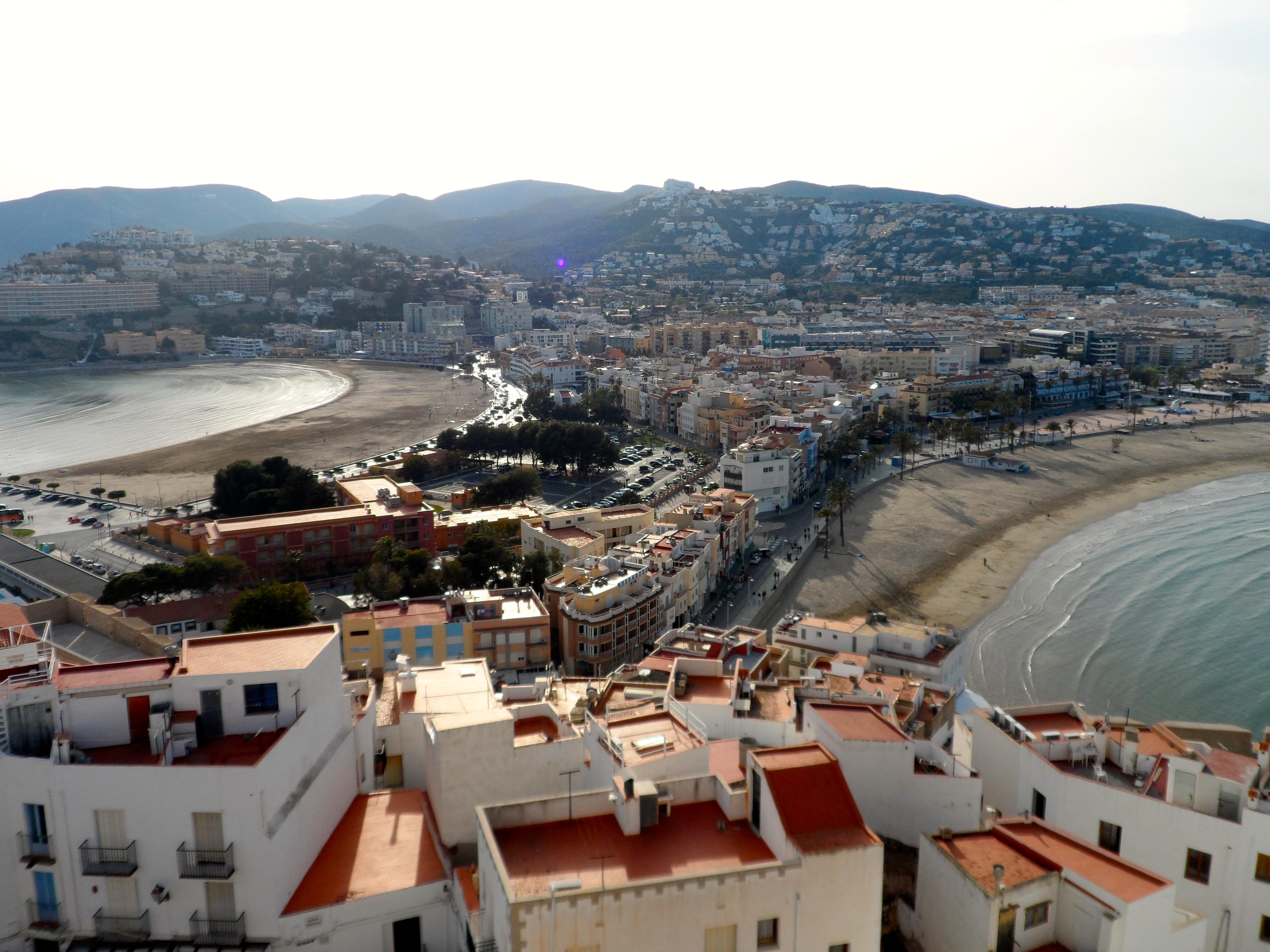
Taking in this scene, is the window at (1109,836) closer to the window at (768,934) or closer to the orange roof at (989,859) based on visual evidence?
the orange roof at (989,859)

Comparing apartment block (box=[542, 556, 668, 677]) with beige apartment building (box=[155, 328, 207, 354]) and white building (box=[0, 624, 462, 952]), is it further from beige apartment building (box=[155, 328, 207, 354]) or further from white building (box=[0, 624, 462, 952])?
beige apartment building (box=[155, 328, 207, 354])

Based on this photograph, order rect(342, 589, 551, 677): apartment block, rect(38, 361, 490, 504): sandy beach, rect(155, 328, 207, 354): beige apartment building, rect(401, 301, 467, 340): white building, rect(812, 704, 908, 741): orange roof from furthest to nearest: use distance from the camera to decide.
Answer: rect(401, 301, 467, 340): white building → rect(155, 328, 207, 354): beige apartment building → rect(38, 361, 490, 504): sandy beach → rect(342, 589, 551, 677): apartment block → rect(812, 704, 908, 741): orange roof

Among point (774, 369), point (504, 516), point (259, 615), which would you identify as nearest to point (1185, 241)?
point (774, 369)

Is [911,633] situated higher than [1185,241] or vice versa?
[1185,241]

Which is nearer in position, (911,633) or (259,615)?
(911,633)

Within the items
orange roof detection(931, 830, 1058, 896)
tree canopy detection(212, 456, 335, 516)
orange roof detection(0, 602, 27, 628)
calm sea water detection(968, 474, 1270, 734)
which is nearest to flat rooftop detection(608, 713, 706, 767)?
orange roof detection(931, 830, 1058, 896)

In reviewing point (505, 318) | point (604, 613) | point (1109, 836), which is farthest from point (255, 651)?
point (505, 318)

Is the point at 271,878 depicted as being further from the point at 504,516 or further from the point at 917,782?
the point at 504,516
